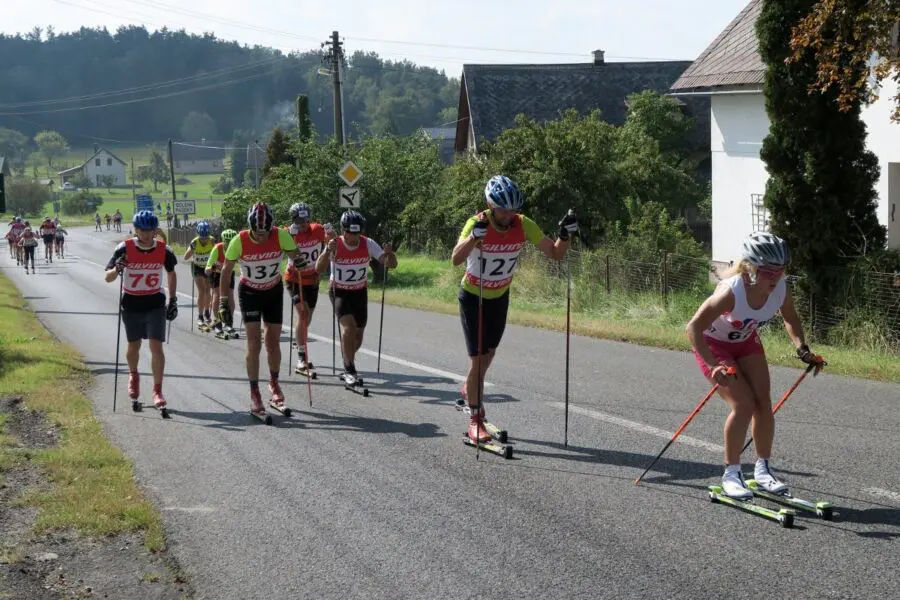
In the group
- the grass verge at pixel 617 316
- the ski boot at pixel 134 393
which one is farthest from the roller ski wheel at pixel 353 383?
the grass verge at pixel 617 316

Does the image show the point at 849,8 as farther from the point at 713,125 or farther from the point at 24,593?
the point at 713,125

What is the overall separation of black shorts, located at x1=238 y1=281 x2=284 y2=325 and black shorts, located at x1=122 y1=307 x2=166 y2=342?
1006 millimetres

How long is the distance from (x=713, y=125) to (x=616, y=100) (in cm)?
2989

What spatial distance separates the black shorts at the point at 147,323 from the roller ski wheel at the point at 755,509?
20.4ft

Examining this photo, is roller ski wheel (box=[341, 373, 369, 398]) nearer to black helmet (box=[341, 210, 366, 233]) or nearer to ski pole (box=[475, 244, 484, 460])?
black helmet (box=[341, 210, 366, 233])

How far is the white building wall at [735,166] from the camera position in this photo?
2616 centimetres

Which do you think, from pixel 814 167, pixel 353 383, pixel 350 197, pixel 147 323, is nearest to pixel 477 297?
pixel 353 383

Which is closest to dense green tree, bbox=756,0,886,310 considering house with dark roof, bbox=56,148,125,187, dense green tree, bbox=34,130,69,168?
house with dark roof, bbox=56,148,125,187

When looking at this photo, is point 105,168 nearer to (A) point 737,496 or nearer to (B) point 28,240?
(B) point 28,240

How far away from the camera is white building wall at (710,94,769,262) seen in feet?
85.8

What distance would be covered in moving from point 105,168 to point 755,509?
19052 cm

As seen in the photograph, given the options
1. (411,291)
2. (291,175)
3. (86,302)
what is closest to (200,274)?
(86,302)

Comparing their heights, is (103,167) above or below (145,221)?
above

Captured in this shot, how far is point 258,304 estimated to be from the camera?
10633 mm
